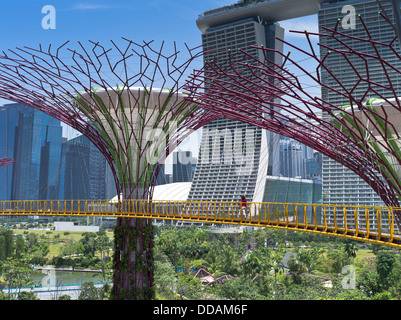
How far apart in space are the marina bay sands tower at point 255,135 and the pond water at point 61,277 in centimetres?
3584

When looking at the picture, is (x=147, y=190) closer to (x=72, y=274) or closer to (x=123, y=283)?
(x=123, y=283)

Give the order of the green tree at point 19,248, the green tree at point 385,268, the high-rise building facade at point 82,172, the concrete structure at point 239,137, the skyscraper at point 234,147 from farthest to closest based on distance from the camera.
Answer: the high-rise building facade at point 82,172
the concrete structure at point 239,137
the skyscraper at point 234,147
the green tree at point 19,248
the green tree at point 385,268

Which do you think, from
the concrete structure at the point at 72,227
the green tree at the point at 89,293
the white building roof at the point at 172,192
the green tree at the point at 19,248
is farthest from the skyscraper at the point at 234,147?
the green tree at the point at 89,293

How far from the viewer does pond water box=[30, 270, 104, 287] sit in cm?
5906

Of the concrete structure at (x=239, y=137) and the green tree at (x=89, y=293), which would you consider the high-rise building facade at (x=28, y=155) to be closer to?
the concrete structure at (x=239, y=137)

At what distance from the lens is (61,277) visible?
64.0 metres

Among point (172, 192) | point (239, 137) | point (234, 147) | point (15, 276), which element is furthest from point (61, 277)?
point (239, 137)

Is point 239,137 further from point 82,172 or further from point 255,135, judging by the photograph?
point 82,172

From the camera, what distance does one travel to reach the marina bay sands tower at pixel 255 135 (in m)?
80.4

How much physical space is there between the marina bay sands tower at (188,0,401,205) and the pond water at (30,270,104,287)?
35842 millimetres

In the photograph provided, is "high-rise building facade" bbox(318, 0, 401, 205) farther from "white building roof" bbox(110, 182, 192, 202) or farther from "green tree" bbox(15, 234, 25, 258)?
"green tree" bbox(15, 234, 25, 258)

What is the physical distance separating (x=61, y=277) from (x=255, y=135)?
1917 inches
